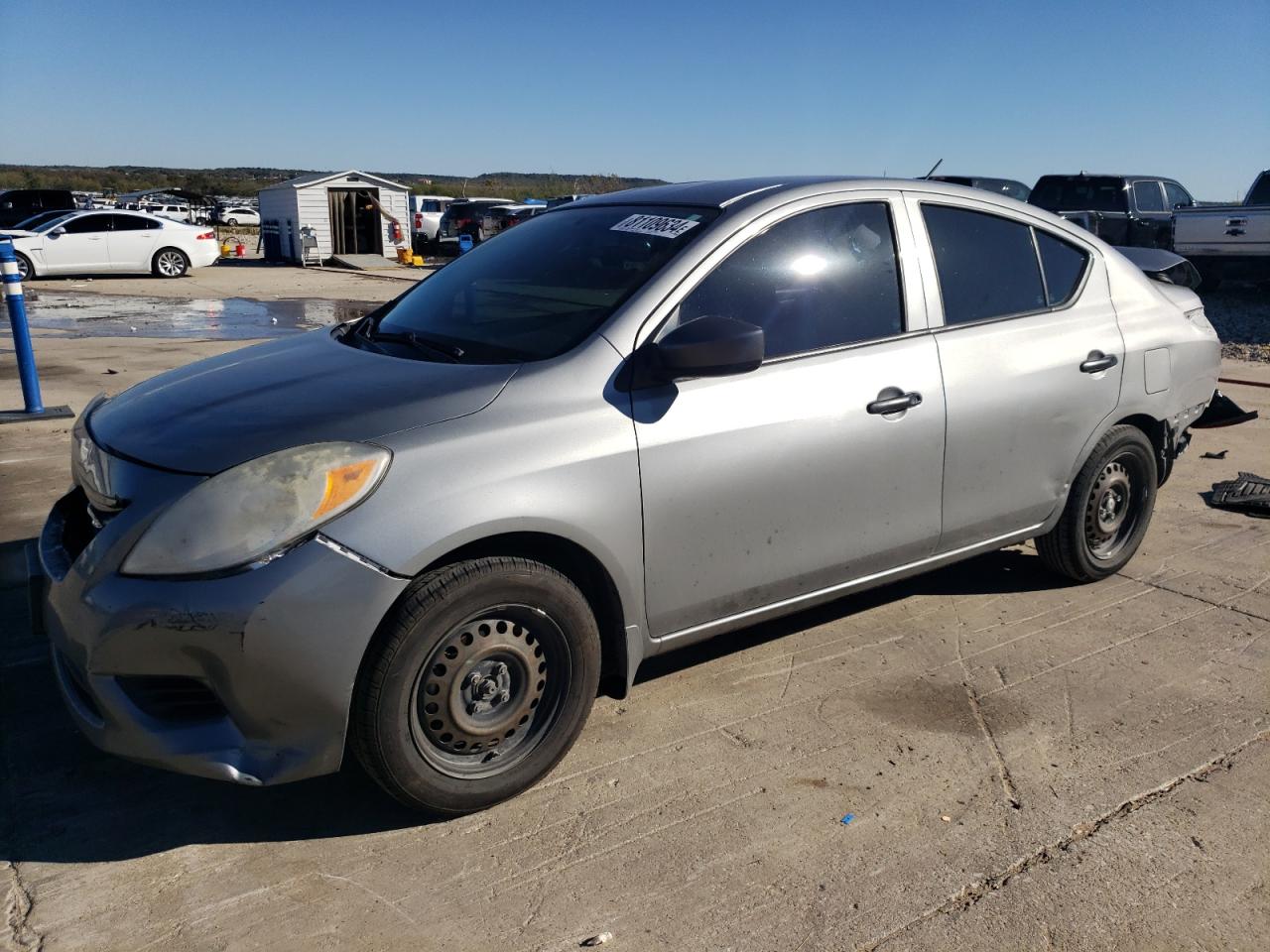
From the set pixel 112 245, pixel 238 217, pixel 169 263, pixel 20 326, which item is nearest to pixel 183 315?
pixel 112 245

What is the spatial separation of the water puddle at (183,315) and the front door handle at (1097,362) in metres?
10.9

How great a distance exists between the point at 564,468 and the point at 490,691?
0.64 meters

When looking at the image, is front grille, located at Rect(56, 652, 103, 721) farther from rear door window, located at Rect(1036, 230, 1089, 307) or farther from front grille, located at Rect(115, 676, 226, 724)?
rear door window, located at Rect(1036, 230, 1089, 307)

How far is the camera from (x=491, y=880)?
2.71 metres

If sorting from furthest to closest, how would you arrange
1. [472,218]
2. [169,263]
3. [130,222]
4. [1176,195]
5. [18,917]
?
[472,218] → [169,263] → [130,222] → [1176,195] → [18,917]

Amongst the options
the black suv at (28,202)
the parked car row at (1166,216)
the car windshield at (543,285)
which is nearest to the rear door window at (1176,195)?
the parked car row at (1166,216)

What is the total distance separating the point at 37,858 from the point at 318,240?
1076 inches

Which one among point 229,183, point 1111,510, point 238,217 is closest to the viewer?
point 1111,510

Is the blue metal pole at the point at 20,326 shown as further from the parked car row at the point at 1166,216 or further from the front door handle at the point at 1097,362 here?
the parked car row at the point at 1166,216

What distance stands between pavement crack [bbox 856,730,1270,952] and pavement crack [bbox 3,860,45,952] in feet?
6.21

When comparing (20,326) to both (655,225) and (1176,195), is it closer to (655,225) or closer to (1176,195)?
(655,225)

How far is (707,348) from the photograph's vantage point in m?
3.05

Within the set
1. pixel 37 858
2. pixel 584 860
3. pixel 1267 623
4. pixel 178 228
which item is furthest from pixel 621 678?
pixel 178 228

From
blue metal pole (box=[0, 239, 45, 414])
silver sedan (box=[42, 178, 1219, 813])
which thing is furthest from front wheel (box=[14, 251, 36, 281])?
silver sedan (box=[42, 178, 1219, 813])
